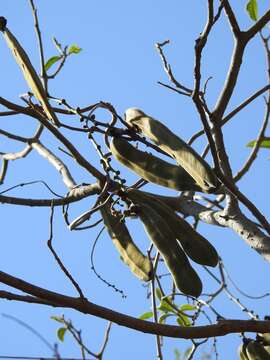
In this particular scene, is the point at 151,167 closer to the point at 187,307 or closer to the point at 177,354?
the point at 187,307

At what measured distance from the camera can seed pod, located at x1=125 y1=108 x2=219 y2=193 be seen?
5.55 ft

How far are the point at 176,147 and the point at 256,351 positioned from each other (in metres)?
0.69

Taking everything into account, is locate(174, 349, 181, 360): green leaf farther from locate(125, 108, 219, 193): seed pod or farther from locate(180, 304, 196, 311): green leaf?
locate(125, 108, 219, 193): seed pod

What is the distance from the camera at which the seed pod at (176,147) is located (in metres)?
1.69

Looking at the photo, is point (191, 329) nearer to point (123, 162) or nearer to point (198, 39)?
point (123, 162)

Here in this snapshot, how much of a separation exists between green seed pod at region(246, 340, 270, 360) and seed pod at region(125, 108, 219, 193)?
1.96 feet

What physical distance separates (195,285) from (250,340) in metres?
0.35

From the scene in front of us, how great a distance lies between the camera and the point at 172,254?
1.91 meters

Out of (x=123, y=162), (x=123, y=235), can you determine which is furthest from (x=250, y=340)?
(x=123, y=162)

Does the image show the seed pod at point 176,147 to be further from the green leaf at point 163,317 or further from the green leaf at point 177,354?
the green leaf at point 177,354

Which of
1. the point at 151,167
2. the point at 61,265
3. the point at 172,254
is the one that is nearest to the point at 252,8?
the point at 151,167

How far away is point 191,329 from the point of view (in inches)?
63.2

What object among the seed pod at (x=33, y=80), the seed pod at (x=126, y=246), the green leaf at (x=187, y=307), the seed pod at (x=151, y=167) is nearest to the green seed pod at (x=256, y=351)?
the seed pod at (x=126, y=246)

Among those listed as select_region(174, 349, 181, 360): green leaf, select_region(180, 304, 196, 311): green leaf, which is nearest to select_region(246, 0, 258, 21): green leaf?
select_region(180, 304, 196, 311): green leaf
